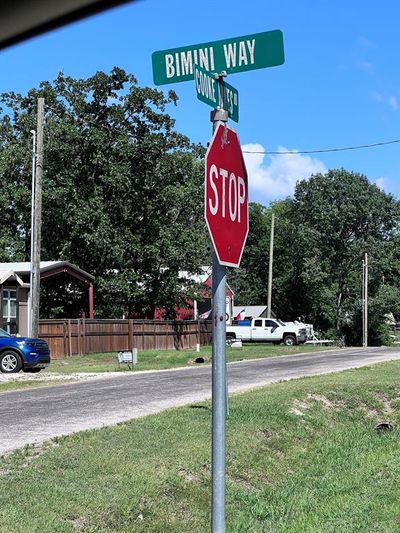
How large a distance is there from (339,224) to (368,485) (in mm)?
56318

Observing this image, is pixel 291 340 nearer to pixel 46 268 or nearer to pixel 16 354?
pixel 46 268

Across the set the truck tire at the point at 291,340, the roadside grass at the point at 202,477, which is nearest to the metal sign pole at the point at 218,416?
the roadside grass at the point at 202,477

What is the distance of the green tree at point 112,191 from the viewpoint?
3691 centimetres

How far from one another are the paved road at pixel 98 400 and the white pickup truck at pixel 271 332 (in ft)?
88.0

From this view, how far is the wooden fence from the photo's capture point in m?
29.9

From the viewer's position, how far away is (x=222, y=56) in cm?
460

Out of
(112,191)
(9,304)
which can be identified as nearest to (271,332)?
(112,191)

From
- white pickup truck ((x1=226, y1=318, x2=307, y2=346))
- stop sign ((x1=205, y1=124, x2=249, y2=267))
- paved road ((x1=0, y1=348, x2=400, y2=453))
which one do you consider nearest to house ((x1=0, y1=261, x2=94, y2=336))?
paved road ((x1=0, y1=348, x2=400, y2=453))

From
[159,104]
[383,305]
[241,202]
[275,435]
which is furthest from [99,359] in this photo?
[383,305]

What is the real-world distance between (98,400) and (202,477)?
659cm

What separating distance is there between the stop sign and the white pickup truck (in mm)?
43180

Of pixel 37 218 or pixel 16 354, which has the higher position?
pixel 37 218

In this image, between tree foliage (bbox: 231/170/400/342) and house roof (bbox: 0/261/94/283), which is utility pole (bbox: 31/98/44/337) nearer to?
house roof (bbox: 0/261/94/283)

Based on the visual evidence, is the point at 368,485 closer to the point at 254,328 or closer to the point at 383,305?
the point at 254,328
